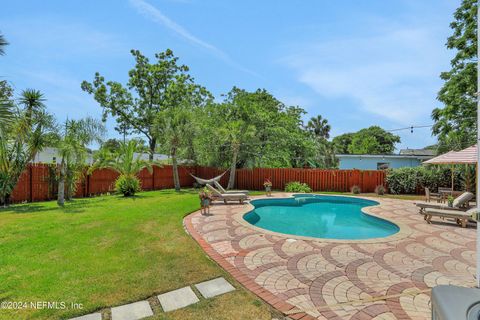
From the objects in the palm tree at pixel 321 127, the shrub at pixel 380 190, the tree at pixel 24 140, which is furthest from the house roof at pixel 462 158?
the palm tree at pixel 321 127

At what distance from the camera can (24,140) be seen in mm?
9969

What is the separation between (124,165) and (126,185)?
40.4 inches

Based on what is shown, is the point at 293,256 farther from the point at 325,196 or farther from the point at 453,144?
the point at 453,144

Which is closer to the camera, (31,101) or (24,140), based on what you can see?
(24,140)

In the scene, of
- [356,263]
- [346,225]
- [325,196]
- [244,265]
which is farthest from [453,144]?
[244,265]

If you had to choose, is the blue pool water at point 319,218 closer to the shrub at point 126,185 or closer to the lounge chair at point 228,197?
the lounge chair at point 228,197

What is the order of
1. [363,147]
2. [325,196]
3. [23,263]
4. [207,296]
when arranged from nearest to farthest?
[207,296], [23,263], [325,196], [363,147]

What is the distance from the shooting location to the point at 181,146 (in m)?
17.0

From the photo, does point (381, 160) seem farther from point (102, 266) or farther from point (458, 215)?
point (102, 266)

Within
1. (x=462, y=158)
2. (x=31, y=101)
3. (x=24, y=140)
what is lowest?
(x=462, y=158)

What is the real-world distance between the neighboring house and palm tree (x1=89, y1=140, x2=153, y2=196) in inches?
803

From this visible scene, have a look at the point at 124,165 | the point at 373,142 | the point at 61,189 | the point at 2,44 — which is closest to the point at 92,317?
the point at 2,44

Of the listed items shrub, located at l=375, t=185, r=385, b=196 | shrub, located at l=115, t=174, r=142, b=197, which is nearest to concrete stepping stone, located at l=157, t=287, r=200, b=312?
shrub, located at l=115, t=174, r=142, b=197

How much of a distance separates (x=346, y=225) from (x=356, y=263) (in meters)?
4.97
